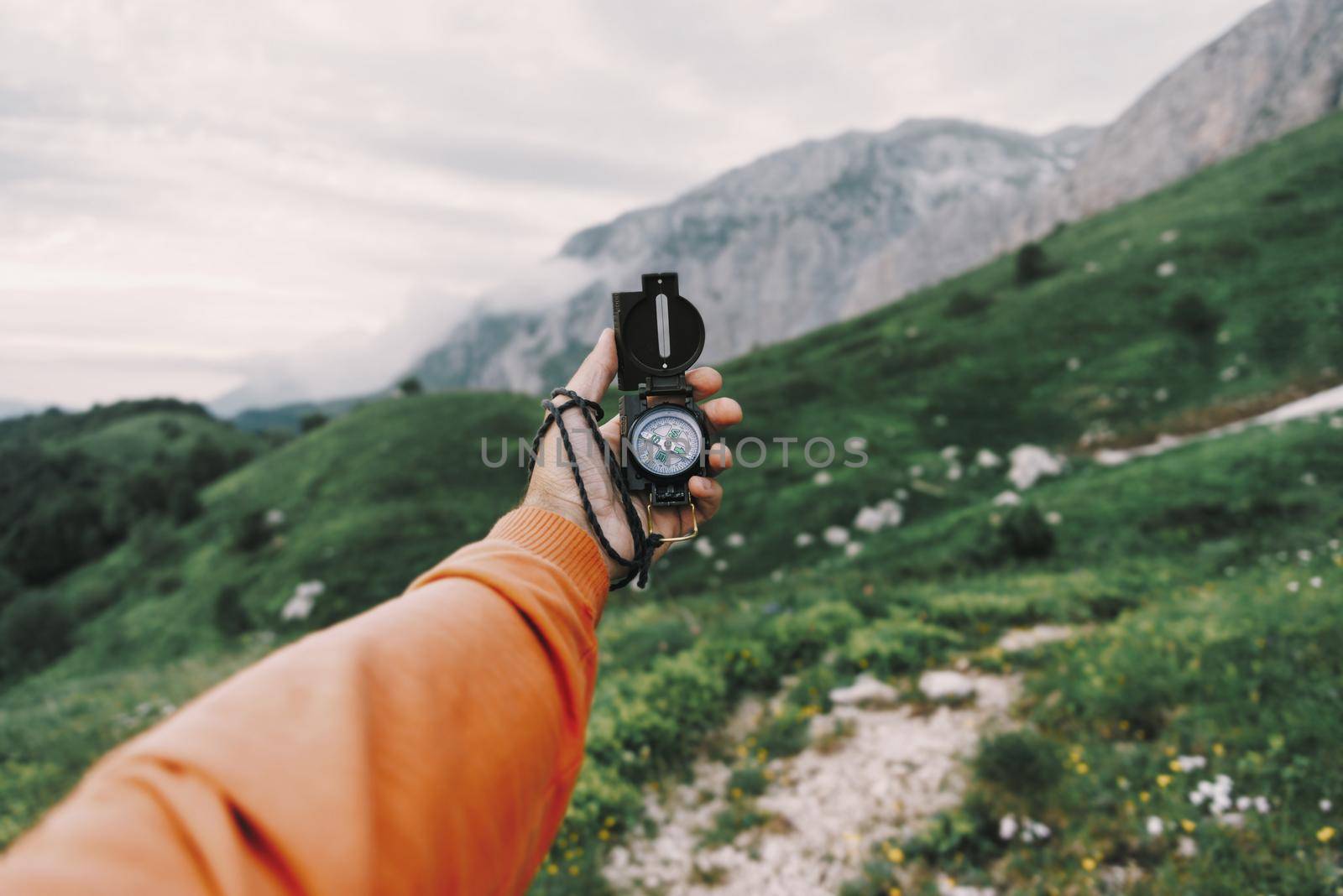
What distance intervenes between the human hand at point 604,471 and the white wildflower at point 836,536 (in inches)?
786

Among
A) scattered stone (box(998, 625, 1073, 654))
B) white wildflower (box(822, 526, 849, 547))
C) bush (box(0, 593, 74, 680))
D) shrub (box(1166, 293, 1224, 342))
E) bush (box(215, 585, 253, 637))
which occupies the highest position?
shrub (box(1166, 293, 1224, 342))

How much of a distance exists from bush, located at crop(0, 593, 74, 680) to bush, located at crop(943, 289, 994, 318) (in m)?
54.1

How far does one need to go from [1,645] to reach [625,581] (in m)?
47.0

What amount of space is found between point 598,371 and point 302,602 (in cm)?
2857

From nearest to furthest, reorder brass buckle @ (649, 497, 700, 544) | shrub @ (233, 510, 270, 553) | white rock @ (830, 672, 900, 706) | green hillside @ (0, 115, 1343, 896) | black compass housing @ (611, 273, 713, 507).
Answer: brass buckle @ (649, 497, 700, 544)
black compass housing @ (611, 273, 713, 507)
green hillside @ (0, 115, 1343, 896)
white rock @ (830, 672, 900, 706)
shrub @ (233, 510, 270, 553)

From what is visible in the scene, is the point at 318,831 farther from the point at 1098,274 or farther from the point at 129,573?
Result: the point at 129,573

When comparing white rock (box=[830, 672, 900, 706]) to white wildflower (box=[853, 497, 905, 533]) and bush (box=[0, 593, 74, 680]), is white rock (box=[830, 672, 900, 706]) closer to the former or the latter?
white wildflower (box=[853, 497, 905, 533])

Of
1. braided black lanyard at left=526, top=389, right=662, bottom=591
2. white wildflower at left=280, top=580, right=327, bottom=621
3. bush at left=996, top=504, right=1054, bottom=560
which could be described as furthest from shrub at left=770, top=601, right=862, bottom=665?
white wildflower at left=280, top=580, right=327, bottom=621

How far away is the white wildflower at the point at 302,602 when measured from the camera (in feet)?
88.4

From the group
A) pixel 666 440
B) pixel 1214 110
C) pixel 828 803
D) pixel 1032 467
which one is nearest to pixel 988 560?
pixel 1032 467

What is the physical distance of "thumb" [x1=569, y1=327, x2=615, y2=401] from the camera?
140 inches

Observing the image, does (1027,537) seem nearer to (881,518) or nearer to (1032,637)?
(1032,637)

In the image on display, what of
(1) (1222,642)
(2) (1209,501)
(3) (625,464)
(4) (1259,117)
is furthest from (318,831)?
(4) (1259,117)

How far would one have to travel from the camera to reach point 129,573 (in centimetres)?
4019
